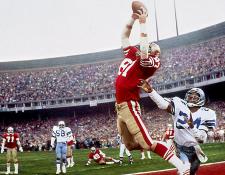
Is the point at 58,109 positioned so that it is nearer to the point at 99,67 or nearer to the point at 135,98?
the point at 99,67

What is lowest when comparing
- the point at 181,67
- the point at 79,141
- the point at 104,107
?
the point at 79,141

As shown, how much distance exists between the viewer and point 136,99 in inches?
243

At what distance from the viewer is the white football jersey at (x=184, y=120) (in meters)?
6.27

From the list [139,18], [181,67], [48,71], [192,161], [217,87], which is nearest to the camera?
[139,18]

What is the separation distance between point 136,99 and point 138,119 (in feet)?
1.08

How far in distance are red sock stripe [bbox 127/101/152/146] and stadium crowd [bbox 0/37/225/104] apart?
34.8 metres

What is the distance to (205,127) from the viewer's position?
20.5 ft

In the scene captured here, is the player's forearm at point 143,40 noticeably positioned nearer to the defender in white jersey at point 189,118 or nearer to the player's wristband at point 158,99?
the defender in white jersey at point 189,118

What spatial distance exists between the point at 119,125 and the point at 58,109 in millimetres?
45411

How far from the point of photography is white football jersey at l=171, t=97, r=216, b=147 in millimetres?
6270

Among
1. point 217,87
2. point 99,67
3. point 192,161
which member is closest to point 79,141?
point 99,67

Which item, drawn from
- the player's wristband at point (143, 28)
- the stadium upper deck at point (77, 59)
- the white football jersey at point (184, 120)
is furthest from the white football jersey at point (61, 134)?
the stadium upper deck at point (77, 59)

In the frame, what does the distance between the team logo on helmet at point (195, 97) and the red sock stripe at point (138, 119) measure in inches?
38.3

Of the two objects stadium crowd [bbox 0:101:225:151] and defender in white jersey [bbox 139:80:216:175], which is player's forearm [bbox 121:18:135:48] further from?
stadium crowd [bbox 0:101:225:151]
